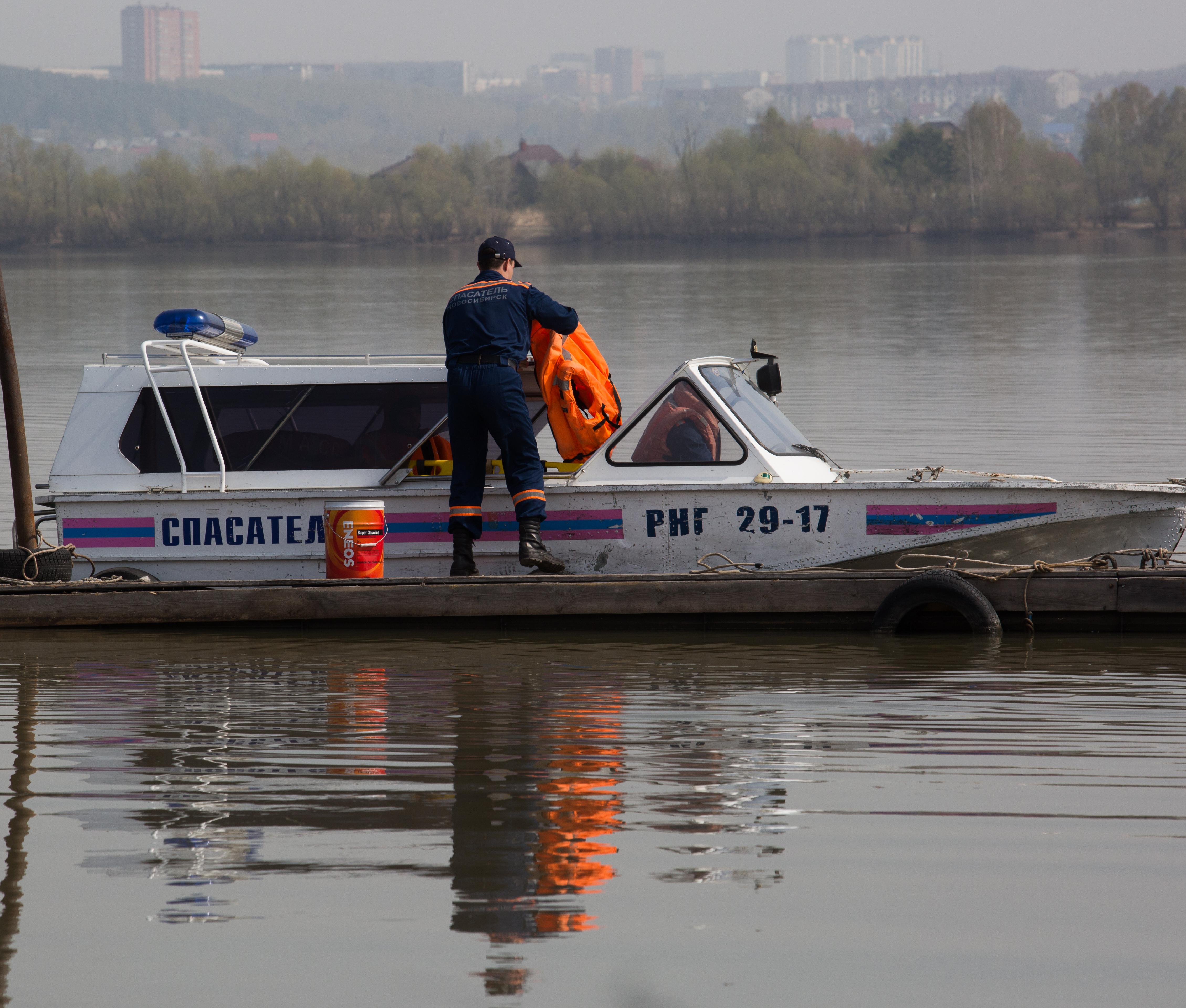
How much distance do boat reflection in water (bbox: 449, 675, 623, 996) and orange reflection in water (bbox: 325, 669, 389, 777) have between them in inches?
13.3

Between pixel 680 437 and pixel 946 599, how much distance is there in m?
1.69

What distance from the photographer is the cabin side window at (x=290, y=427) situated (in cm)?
867

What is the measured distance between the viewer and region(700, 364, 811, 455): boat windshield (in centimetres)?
842

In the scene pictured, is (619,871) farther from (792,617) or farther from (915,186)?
(915,186)

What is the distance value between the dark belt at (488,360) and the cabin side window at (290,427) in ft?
1.99

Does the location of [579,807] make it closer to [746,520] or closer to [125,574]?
[746,520]

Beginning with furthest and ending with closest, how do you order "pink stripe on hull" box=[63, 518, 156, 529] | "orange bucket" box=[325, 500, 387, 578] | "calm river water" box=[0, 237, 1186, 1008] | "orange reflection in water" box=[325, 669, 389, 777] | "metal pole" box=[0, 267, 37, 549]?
"metal pole" box=[0, 267, 37, 549]
"pink stripe on hull" box=[63, 518, 156, 529]
"orange bucket" box=[325, 500, 387, 578]
"orange reflection in water" box=[325, 669, 389, 777]
"calm river water" box=[0, 237, 1186, 1008]

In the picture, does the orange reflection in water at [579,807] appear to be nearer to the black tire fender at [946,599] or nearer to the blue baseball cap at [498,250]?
the black tire fender at [946,599]

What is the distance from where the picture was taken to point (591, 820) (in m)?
5.27

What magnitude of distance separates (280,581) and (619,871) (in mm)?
4114

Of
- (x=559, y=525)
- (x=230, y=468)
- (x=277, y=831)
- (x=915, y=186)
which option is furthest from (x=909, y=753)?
(x=915, y=186)

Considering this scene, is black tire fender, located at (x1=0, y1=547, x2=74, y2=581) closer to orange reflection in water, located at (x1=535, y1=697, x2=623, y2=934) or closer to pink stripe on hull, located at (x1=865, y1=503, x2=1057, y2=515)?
orange reflection in water, located at (x1=535, y1=697, x2=623, y2=934)

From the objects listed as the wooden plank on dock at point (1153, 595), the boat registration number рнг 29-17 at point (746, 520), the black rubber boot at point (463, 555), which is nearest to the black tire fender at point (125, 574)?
the black rubber boot at point (463, 555)

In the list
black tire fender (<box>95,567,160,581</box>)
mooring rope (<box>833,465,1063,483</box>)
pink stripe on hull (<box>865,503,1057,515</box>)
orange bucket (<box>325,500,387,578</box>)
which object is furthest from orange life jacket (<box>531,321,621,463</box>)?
black tire fender (<box>95,567,160,581</box>)
